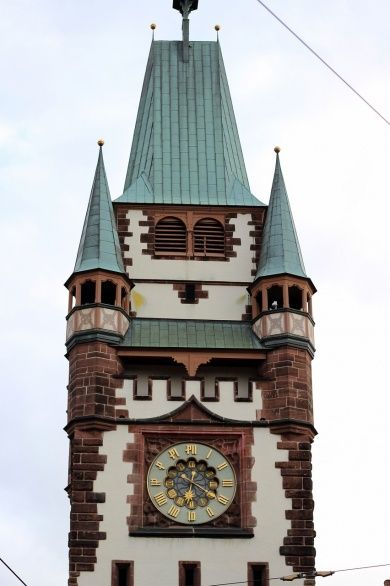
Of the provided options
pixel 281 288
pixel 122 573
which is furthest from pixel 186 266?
pixel 122 573

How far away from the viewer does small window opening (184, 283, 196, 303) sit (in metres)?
40.6

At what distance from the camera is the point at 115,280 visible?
39.5 metres

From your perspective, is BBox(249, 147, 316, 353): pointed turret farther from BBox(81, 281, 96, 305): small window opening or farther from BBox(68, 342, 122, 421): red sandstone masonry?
BBox(81, 281, 96, 305): small window opening

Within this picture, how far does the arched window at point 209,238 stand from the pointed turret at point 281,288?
1.08 meters

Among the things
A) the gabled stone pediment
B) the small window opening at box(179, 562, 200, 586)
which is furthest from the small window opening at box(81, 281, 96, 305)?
the small window opening at box(179, 562, 200, 586)

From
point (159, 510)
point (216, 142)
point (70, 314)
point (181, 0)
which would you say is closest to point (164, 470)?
point (159, 510)

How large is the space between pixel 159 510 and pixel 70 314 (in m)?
5.26

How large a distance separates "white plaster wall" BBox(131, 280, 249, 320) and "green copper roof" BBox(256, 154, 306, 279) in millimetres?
849

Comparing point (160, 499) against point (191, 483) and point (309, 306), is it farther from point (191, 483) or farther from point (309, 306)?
point (309, 306)

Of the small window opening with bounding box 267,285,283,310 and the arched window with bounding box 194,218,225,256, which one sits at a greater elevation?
the arched window with bounding box 194,218,225,256

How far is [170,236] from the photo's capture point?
41656 mm

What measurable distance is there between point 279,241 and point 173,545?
814cm

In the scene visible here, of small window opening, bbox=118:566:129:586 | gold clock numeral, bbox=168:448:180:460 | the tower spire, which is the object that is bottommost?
small window opening, bbox=118:566:129:586

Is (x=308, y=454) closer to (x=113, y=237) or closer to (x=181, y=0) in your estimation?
(x=113, y=237)
